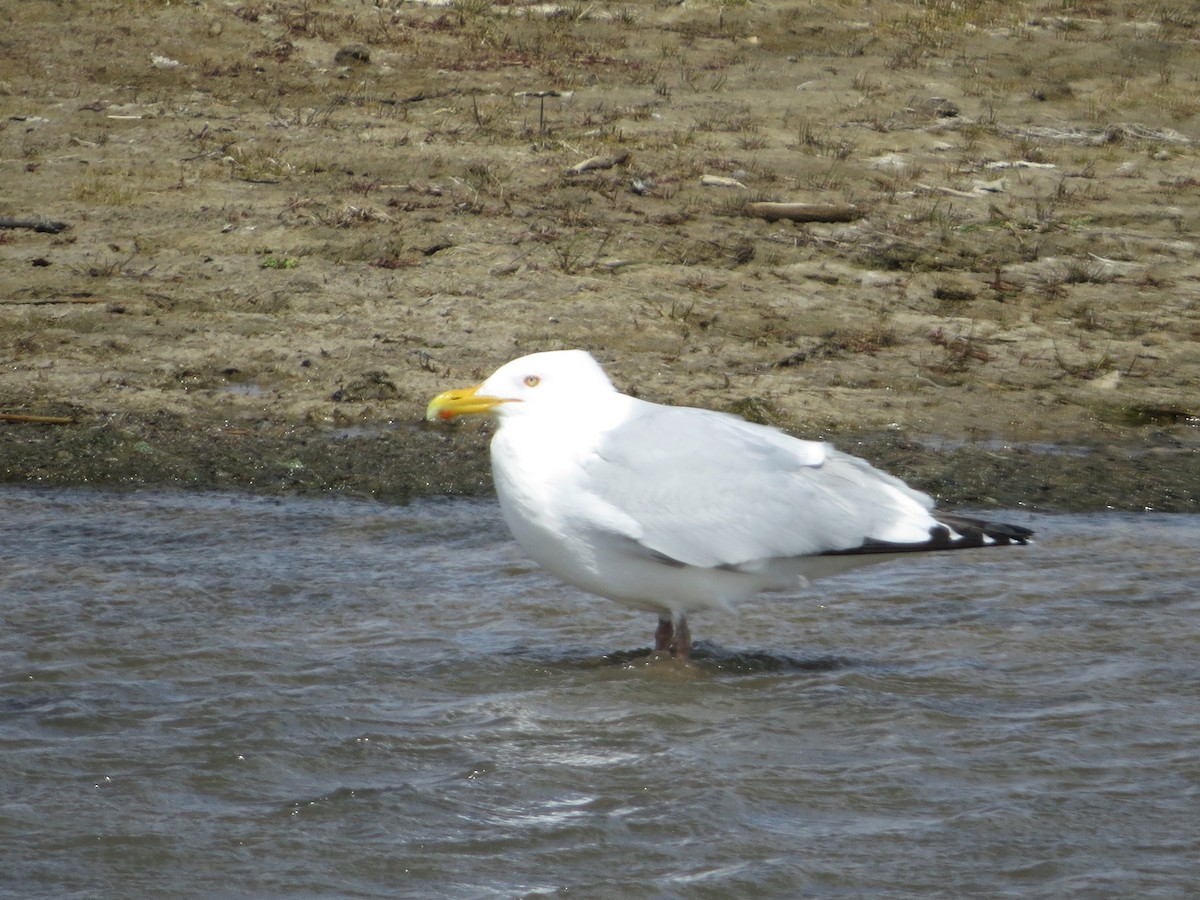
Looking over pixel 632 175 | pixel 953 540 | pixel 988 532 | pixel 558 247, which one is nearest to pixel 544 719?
pixel 953 540

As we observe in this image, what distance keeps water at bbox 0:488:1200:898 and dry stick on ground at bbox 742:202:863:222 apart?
135 inches

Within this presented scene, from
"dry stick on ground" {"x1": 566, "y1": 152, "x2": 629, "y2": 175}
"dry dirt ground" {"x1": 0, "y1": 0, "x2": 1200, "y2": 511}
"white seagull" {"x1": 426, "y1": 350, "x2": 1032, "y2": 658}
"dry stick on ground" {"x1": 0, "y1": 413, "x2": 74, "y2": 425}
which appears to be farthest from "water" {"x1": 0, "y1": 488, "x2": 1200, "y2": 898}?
"dry stick on ground" {"x1": 566, "y1": 152, "x2": 629, "y2": 175}

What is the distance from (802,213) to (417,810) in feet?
19.7

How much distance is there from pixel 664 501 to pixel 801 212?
4885 millimetres

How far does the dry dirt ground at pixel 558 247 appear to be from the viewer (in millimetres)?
6719

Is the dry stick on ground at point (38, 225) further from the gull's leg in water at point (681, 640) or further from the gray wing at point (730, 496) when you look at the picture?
the gull's leg in water at point (681, 640)

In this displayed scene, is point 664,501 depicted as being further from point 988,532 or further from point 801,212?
point 801,212

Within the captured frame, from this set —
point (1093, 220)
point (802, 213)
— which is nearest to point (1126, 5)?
point (1093, 220)

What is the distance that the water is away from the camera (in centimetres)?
326

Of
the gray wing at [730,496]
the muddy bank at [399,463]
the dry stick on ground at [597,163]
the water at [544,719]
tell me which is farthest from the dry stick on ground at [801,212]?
the gray wing at [730,496]

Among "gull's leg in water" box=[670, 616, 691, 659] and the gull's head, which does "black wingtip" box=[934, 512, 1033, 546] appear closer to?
"gull's leg in water" box=[670, 616, 691, 659]

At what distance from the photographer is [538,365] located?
174 inches

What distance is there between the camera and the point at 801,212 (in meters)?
8.88

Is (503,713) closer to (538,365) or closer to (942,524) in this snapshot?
(538,365)
